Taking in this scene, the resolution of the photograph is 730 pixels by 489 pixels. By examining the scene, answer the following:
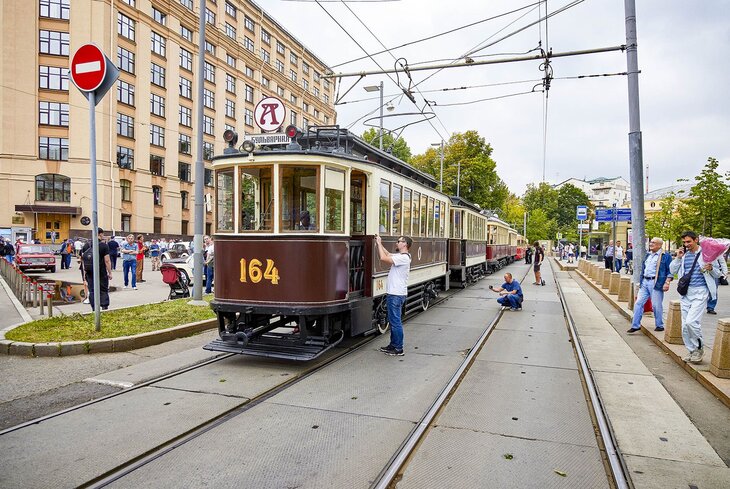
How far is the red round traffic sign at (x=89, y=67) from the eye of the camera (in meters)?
7.18

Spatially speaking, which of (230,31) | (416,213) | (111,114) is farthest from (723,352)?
(230,31)

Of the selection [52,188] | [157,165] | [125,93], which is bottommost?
[52,188]

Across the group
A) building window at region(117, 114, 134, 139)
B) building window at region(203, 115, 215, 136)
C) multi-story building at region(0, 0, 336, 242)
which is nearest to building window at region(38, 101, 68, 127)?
multi-story building at region(0, 0, 336, 242)

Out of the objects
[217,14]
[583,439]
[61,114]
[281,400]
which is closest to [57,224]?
[61,114]

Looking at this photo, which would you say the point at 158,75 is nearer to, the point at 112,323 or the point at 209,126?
the point at 209,126

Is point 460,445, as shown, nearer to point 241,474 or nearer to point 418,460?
point 418,460

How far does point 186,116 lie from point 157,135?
14.2ft

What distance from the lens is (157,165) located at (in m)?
40.2

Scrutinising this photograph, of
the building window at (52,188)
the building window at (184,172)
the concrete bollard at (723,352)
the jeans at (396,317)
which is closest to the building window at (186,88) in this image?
the building window at (184,172)

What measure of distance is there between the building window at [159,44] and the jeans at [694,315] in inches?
1648

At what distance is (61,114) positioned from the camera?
34.0 meters

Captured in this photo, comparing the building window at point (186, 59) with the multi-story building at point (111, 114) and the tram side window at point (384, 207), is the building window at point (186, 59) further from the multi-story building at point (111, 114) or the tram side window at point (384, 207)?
the tram side window at point (384, 207)

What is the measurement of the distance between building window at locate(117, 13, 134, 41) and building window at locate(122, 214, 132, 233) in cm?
1330

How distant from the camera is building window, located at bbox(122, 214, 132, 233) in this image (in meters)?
36.8
